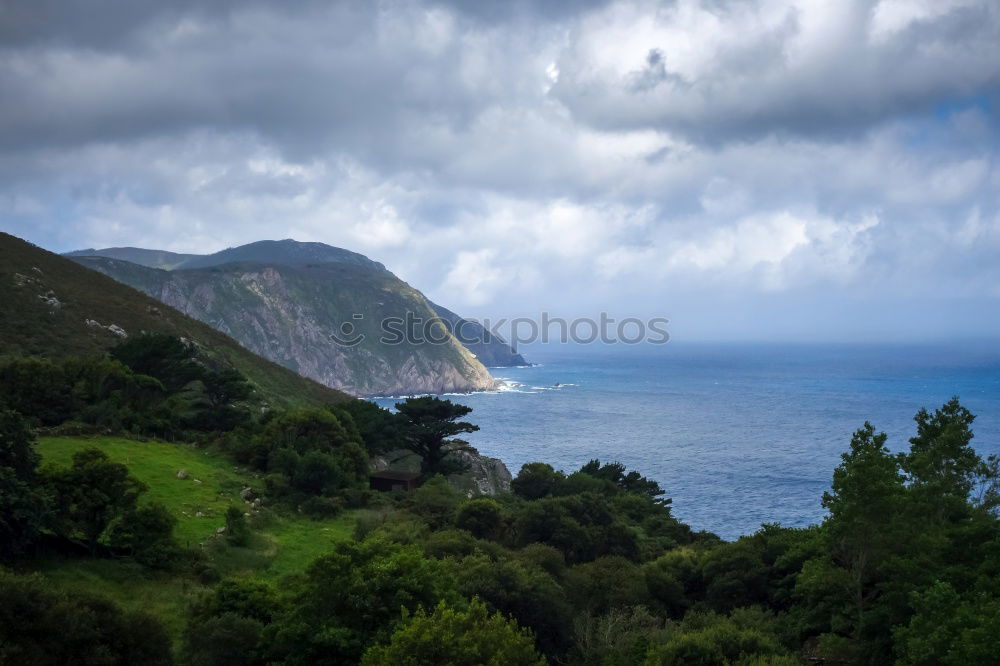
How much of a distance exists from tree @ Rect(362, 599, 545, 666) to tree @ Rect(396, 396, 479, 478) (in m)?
35.7

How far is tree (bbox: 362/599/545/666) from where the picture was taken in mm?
15664

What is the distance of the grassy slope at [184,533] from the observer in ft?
72.8

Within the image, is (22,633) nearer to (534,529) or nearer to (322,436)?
(534,529)

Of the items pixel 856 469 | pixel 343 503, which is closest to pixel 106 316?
pixel 343 503

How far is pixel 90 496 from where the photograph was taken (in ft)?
79.2

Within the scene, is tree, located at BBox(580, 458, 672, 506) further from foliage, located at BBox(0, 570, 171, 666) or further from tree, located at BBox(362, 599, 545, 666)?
foliage, located at BBox(0, 570, 171, 666)

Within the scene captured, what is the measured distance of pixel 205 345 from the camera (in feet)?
255

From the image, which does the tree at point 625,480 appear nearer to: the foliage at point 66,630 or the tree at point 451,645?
the tree at point 451,645

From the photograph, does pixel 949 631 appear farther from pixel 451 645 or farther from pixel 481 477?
pixel 481 477

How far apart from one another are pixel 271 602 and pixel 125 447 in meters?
21.2

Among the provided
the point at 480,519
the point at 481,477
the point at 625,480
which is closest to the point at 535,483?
the point at 481,477

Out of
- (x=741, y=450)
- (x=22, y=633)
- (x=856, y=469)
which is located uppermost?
(x=856, y=469)

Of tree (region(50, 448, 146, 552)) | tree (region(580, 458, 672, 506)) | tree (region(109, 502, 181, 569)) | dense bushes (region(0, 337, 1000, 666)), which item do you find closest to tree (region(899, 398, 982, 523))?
dense bushes (region(0, 337, 1000, 666))

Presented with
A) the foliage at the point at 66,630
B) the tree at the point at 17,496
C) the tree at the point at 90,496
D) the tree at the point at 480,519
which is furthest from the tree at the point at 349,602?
the tree at the point at 480,519
